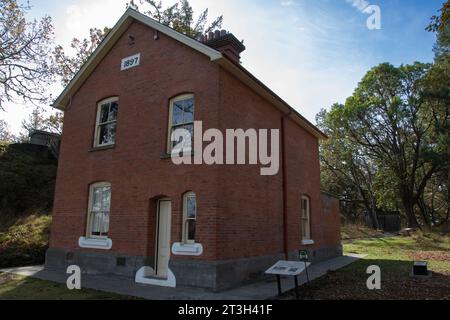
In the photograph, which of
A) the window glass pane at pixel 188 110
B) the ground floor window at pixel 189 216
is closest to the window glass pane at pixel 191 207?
the ground floor window at pixel 189 216

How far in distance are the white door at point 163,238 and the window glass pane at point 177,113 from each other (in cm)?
A: 263

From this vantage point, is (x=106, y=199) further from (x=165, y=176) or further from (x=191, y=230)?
(x=191, y=230)

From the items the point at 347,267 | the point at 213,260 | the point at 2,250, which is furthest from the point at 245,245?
the point at 2,250

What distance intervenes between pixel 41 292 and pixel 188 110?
6700 millimetres

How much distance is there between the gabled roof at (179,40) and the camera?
426 inches

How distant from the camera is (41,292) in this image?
9.20 meters

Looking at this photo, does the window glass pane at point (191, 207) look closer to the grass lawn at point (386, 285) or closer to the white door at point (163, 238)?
the white door at point (163, 238)

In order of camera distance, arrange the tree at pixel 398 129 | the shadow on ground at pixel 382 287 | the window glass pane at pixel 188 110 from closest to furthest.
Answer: the shadow on ground at pixel 382 287 → the window glass pane at pixel 188 110 → the tree at pixel 398 129

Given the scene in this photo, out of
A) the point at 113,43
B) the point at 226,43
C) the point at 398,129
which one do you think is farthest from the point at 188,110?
the point at 398,129

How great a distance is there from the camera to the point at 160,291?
9.20 metres

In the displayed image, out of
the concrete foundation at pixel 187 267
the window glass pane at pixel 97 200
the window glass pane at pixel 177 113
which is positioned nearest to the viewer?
the concrete foundation at pixel 187 267

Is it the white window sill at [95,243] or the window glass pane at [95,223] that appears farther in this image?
the window glass pane at [95,223]
